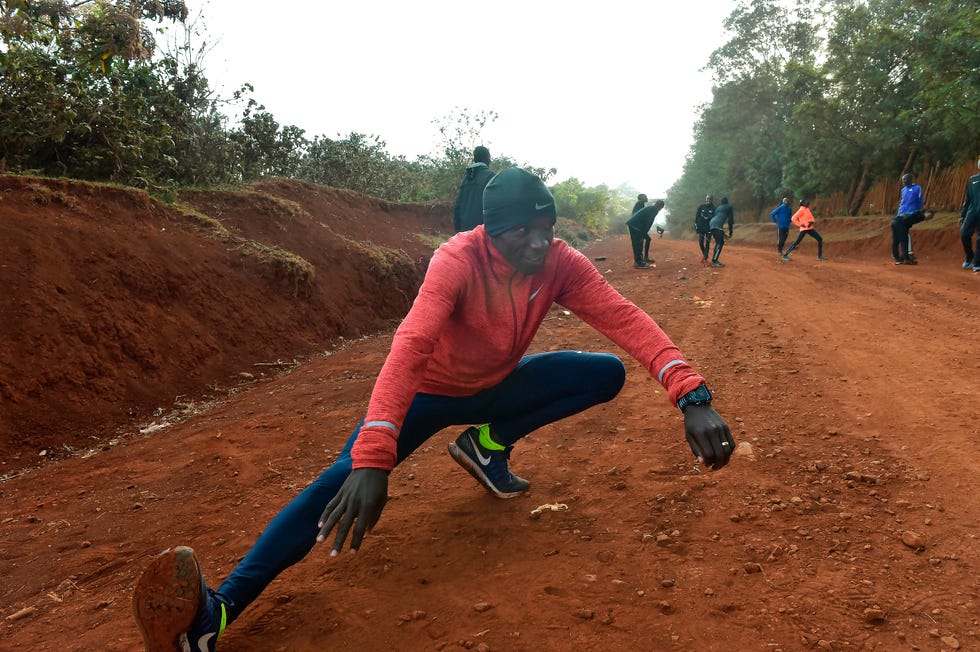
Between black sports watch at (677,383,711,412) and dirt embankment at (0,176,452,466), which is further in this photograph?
dirt embankment at (0,176,452,466)

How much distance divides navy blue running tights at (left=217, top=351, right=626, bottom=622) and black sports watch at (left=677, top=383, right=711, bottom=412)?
0.54 meters

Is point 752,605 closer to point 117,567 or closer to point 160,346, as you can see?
point 117,567

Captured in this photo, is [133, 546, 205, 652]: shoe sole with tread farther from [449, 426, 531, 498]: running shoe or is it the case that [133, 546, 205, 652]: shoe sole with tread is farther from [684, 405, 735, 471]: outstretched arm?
[684, 405, 735, 471]: outstretched arm

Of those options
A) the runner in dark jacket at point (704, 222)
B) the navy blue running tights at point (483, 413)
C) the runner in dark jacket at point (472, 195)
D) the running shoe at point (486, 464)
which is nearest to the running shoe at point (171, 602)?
the navy blue running tights at point (483, 413)

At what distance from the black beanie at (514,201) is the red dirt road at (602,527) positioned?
129cm

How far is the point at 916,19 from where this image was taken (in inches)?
577

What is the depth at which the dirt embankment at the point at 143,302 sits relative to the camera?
4.40 metres

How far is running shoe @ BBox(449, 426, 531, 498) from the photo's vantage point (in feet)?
8.76

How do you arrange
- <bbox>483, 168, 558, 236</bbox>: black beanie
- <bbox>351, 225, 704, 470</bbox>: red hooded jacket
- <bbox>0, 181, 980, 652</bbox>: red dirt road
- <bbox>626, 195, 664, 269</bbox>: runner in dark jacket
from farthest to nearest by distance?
1. <bbox>626, 195, 664, 269</bbox>: runner in dark jacket
2. <bbox>483, 168, 558, 236</bbox>: black beanie
3. <bbox>351, 225, 704, 470</bbox>: red hooded jacket
4. <bbox>0, 181, 980, 652</bbox>: red dirt road

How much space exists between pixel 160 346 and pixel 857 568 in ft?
17.9

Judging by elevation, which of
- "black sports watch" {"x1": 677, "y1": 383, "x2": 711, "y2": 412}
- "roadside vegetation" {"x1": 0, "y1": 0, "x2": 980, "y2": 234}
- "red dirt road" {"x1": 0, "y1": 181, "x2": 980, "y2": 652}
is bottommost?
"red dirt road" {"x1": 0, "y1": 181, "x2": 980, "y2": 652}

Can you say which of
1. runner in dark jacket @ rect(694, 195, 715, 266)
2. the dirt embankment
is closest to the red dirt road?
the dirt embankment

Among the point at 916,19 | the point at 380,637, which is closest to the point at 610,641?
the point at 380,637

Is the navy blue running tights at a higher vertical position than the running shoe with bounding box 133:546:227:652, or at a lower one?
higher
